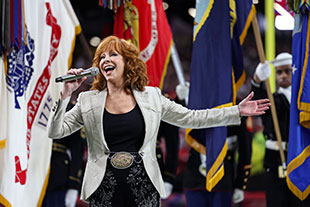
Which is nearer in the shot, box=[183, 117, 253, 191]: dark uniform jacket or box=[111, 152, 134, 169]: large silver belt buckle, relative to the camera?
box=[111, 152, 134, 169]: large silver belt buckle

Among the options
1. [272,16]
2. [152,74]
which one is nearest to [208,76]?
[152,74]

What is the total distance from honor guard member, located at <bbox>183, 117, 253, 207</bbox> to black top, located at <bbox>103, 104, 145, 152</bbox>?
177 centimetres

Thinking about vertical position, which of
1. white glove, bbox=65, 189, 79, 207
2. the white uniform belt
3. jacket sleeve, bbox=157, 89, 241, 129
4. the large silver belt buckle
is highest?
jacket sleeve, bbox=157, 89, 241, 129

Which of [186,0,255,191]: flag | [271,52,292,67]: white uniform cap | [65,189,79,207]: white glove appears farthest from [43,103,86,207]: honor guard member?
[271,52,292,67]: white uniform cap

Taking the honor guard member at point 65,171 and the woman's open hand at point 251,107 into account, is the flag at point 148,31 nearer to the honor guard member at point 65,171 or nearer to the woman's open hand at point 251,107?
the honor guard member at point 65,171

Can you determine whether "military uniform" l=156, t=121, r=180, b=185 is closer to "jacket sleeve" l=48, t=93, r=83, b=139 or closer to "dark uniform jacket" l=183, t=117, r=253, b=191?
"dark uniform jacket" l=183, t=117, r=253, b=191

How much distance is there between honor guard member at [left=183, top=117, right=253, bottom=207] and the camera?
4.21m

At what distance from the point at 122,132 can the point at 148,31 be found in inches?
76.1

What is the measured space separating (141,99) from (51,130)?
0.46 metres

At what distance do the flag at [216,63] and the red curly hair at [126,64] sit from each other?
3.38ft

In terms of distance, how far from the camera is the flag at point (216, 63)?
3631mm

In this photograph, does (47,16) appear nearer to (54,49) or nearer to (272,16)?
(54,49)

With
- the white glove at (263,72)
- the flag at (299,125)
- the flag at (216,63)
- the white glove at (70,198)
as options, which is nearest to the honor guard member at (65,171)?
the white glove at (70,198)

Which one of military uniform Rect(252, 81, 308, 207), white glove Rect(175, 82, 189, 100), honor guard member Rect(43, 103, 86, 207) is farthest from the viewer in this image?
white glove Rect(175, 82, 189, 100)
